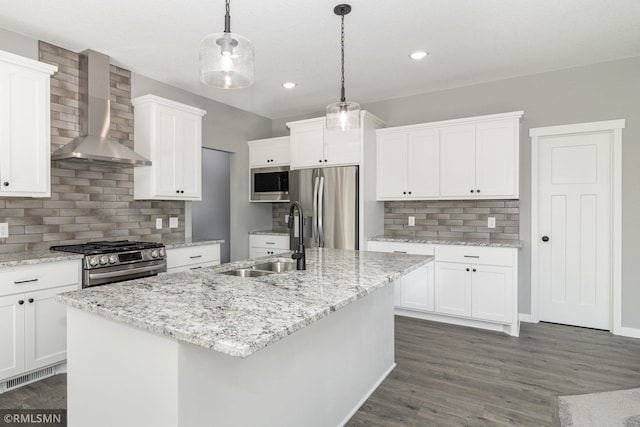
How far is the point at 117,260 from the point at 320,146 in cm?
254

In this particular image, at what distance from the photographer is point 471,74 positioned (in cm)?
388

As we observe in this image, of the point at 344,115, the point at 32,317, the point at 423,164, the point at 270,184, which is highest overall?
the point at 344,115

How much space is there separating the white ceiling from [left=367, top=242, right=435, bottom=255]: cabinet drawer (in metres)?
1.83

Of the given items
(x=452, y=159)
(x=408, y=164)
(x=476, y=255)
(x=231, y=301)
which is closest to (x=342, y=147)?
(x=408, y=164)

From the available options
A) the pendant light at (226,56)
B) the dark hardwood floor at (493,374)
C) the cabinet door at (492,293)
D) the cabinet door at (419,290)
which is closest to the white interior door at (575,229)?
the dark hardwood floor at (493,374)

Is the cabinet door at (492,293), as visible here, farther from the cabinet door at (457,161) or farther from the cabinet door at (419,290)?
the cabinet door at (457,161)

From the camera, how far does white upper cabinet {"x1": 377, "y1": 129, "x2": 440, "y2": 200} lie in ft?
13.6

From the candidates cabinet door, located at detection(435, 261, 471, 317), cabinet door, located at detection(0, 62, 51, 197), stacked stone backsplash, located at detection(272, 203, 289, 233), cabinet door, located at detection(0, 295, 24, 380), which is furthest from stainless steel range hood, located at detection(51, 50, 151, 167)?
cabinet door, located at detection(435, 261, 471, 317)

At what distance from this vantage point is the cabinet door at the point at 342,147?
4215mm

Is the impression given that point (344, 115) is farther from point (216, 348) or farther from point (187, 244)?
point (187, 244)

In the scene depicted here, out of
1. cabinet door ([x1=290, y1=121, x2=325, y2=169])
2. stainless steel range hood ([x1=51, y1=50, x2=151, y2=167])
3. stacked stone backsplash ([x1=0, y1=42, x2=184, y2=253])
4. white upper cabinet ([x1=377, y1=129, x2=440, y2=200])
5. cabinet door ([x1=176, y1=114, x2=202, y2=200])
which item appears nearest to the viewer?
stacked stone backsplash ([x1=0, y1=42, x2=184, y2=253])

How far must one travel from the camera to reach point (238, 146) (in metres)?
5.14

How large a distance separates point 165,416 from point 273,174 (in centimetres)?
409

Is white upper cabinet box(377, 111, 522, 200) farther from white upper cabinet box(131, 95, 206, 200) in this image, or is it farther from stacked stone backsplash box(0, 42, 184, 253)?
stacked stone backsplash box(0, 42, 184, 253)
